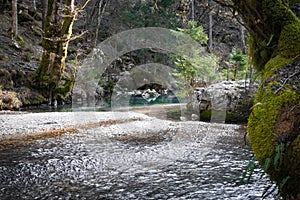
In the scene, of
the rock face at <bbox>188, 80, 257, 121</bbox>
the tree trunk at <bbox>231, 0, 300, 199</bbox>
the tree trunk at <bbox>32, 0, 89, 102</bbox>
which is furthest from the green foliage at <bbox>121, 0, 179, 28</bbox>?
the tree trunk at <bbox>231, 0, 300, 199</bbox>

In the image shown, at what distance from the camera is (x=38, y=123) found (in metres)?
7.16

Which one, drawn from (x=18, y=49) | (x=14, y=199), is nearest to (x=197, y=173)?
(x=14, y=199)

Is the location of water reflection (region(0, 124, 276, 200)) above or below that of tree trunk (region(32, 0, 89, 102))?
below

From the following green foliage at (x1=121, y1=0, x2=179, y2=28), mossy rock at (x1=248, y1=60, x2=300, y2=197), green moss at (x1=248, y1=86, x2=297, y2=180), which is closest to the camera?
mossy rock at (x1=248, y1=60, x2=300, y2=197)

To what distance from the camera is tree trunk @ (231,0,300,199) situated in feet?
5.95

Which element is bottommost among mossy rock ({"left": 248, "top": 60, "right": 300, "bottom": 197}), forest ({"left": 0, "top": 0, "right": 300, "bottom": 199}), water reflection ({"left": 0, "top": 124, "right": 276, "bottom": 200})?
water reflection ({"left": 0, "top": 124, "right": 276, "bottom": 200})

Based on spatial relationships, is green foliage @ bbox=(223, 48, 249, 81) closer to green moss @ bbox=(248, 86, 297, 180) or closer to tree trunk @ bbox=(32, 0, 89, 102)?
tree trunk @ bbox=(32, 0, 89, 102)

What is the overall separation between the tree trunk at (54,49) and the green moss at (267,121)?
1158cm

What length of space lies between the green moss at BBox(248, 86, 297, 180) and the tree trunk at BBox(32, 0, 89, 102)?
11.6 meters

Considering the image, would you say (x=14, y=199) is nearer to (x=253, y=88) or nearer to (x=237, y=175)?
(x=237, y=175)

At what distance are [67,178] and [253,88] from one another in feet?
24.3

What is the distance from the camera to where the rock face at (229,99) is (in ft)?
29.7

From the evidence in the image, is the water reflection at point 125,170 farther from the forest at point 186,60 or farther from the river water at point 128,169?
the forest at point 186,60

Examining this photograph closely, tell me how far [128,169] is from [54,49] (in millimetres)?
11417
